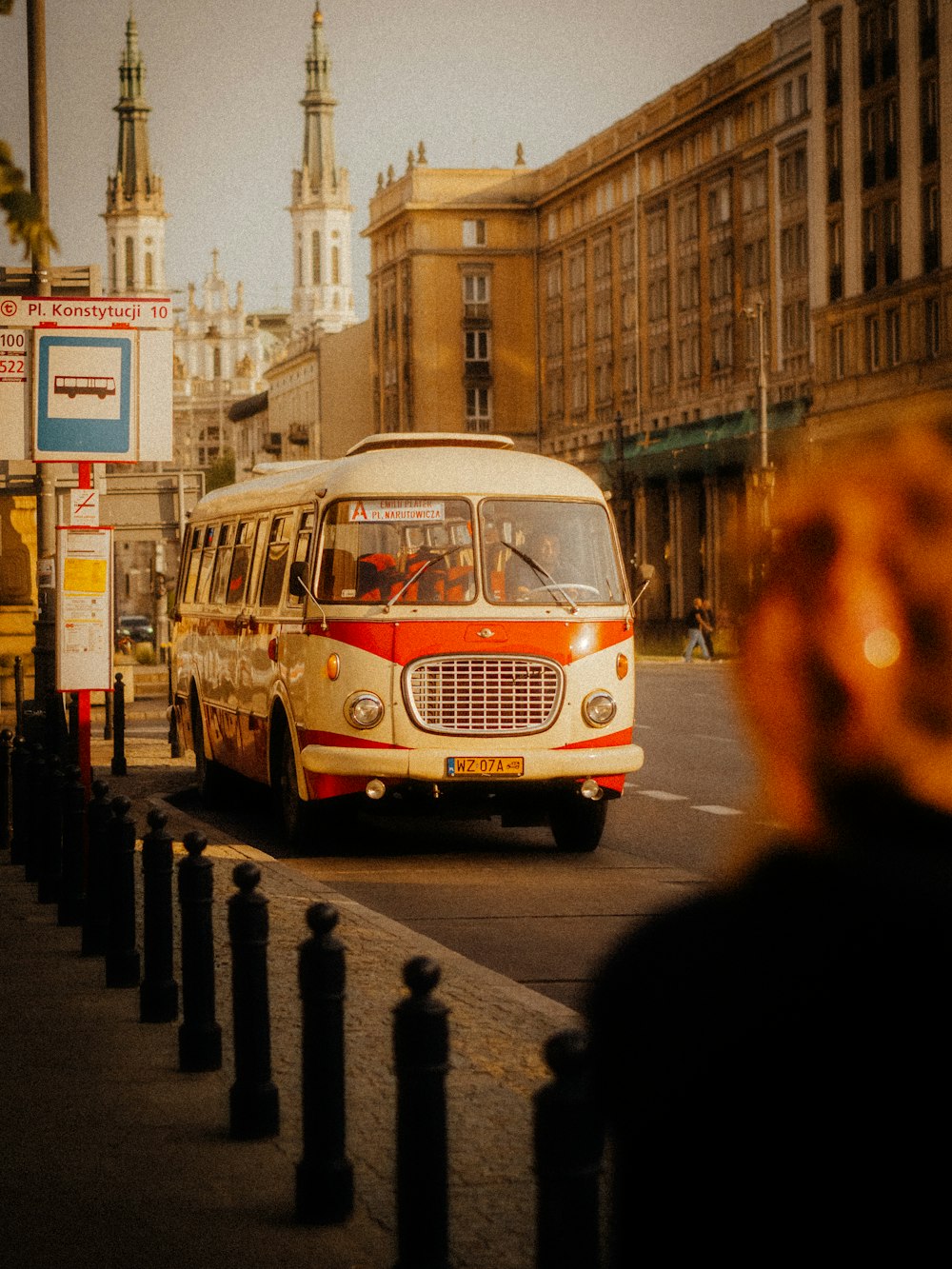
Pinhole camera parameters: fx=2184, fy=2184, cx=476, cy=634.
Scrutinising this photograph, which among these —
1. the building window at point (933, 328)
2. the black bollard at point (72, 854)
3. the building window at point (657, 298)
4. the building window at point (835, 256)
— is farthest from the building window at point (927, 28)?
→ the black bollard at point (72, 854)

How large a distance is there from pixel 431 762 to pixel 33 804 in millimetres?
2586

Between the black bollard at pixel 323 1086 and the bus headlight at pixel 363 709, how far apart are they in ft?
27.6

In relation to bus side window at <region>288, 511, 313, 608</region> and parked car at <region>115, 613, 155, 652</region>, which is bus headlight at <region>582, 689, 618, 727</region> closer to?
bus side window at <region>288, 511, 313, 608</region>

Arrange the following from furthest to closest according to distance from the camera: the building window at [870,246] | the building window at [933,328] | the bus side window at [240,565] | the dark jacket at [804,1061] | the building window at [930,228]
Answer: the building window at [870,246]
the building window at [930,228]
the building window at [933,328]
the bus side window at [240,565]
the dark jacket at [804,1061]

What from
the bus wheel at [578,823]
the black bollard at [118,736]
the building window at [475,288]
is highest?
the building window at [475,288]

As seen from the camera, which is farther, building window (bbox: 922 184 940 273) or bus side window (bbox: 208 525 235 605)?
building window (bbox: 922 184 940 273)

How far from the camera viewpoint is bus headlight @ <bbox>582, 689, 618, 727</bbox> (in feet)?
46.2

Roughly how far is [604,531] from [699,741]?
10738 mm

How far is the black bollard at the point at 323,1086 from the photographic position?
209 inches

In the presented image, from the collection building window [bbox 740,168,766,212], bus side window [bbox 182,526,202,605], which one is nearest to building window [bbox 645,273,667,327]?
building window [bbox 740,168,766,212]

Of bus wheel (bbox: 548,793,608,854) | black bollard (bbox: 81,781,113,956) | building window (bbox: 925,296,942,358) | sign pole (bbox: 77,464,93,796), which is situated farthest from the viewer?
building window (bbox: 925,296,942,358)

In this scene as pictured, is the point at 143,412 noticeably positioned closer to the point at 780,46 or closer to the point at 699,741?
the point at 699,741

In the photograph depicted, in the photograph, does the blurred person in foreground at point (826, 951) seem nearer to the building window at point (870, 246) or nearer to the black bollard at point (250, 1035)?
the black bollard at point (250, 1035)

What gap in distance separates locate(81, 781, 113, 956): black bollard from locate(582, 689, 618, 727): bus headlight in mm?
4950
